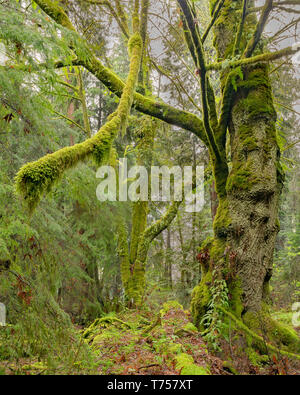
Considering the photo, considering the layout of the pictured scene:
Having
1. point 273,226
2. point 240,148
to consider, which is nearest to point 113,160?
point 240,148

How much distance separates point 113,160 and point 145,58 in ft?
12.3

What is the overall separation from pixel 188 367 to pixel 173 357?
0.62 meters

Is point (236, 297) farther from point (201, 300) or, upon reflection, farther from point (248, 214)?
point (248, 214)

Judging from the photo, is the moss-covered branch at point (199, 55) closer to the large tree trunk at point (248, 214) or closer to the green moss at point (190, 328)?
the large tree trunk at point (248, 214)

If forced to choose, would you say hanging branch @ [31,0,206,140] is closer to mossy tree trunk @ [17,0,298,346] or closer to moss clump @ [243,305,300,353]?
mossy tree trunk @ [17,0,298,346]

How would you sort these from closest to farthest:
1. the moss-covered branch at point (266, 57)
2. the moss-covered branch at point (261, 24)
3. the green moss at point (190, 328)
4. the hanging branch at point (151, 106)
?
the moss-covered branch at point (266, 57), the moss-covered branch at point (261, 24), the green moss at point (190, 328), the hanging branch at point (151, 106)

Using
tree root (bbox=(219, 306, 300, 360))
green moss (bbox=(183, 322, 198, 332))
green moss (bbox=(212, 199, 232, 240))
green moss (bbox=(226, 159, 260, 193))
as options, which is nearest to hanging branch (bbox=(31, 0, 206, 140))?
green moss (bbox=(226, 159, 260, 193))

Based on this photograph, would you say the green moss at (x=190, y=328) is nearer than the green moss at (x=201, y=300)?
Yes

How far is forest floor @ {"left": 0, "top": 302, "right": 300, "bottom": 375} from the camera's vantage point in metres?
3.08

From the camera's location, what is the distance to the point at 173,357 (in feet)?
11.4

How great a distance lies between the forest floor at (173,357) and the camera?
10.1 feet

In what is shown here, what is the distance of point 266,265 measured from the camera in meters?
4.65

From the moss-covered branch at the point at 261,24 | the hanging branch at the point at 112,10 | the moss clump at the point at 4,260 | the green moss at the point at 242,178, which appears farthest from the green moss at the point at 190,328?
the hanging branch at the point at 112,10
